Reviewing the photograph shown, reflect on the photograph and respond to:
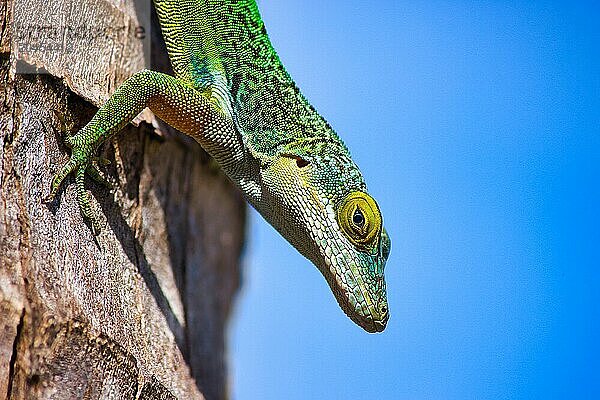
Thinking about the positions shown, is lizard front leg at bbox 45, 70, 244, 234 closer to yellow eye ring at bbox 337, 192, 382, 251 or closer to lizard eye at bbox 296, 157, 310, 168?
lizard eye at bbox 296, 157, 310, 168

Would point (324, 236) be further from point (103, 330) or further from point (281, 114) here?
point (103, 330)

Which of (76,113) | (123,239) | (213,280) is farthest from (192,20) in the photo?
(213,280)

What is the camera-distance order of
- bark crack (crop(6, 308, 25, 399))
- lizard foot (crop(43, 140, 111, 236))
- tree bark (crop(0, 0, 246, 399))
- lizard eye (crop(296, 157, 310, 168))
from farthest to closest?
lizard eye (crop(296, 157, 310, 168)), lizard foot (crop(43, 140, 111, 236)), tree bark (crop(0, 0, 246, 399)), bark crack (crop(6, 308, 25, 399))

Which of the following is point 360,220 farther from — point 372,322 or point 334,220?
point 372,322

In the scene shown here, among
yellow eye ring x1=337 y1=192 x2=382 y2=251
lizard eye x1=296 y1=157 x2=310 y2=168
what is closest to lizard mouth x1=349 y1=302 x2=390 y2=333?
yellow eye ring x1=337 y1=192 x2=382 y2=251

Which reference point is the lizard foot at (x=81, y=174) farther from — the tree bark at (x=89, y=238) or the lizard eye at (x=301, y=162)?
the lizard eye at (x=301, y=162)

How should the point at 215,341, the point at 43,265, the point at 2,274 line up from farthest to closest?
the point at 215,341
the point at 43,265
the point at 2,274

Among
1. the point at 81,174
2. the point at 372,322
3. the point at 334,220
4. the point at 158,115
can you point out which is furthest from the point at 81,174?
the point at 372,322
